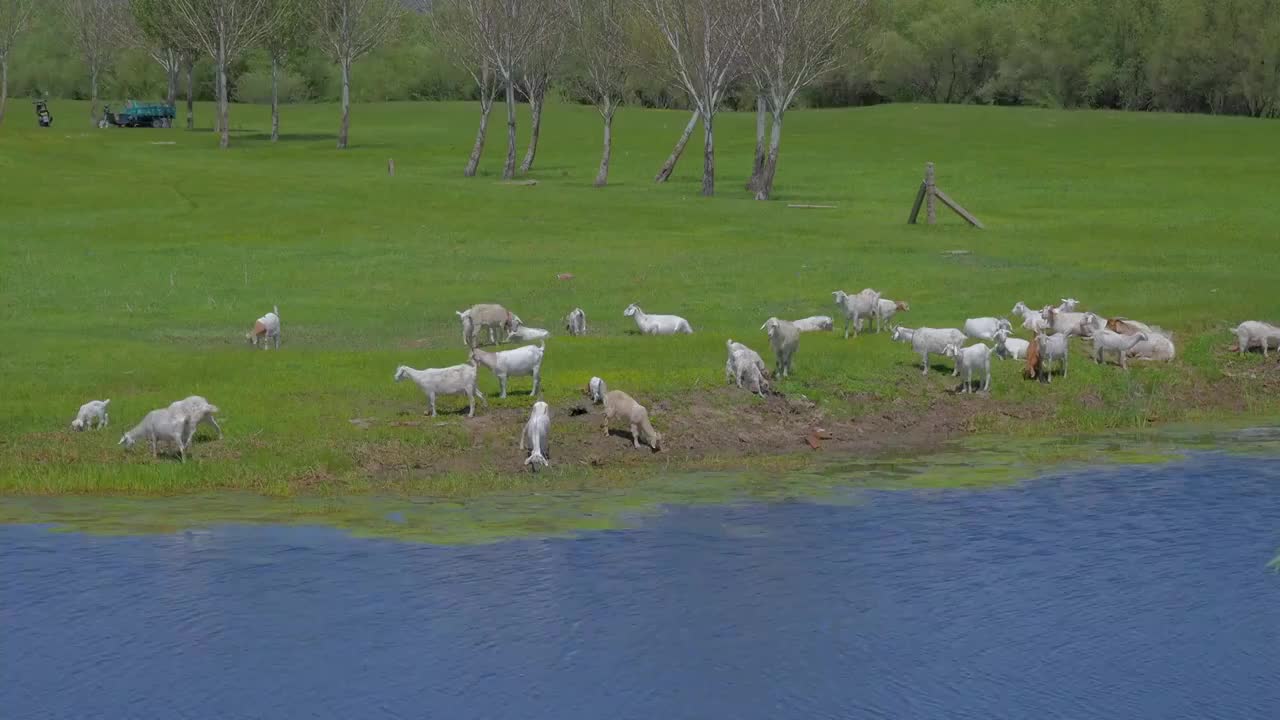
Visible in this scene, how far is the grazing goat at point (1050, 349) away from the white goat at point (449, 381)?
36.9ft

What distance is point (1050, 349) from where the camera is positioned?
3034 cm

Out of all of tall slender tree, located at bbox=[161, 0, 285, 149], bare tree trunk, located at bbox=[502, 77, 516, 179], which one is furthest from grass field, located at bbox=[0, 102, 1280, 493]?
tall slender tree, located at bbox=[161, 0, 285, 149]

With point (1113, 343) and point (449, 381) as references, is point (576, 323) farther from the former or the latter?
point (1113, 343)

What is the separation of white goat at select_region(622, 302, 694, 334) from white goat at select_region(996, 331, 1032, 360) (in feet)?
21.5

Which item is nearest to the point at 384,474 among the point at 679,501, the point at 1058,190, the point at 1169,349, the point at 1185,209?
the point at 679,501

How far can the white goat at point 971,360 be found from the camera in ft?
96.8

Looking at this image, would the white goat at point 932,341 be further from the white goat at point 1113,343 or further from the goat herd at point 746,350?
the white goat at point 1113,343

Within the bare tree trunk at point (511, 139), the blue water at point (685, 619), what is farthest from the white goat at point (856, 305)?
the bare tree trunk at point (511, 139)

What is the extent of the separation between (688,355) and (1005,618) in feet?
42.9

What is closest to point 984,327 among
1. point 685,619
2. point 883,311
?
point 883,311

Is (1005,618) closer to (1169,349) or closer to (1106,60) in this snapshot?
(1169,349)

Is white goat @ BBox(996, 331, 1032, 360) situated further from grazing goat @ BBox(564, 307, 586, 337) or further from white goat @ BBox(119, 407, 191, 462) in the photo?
white goat @ BBox(119, 407, 191, 462)

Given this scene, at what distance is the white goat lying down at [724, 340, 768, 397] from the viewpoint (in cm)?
2845

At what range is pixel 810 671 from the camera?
17.7 meters
